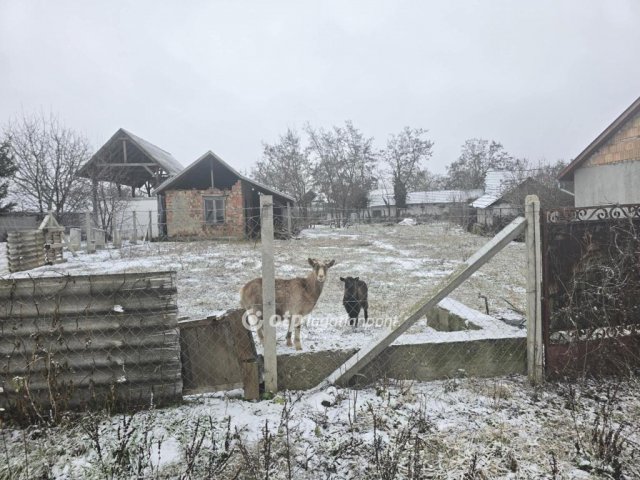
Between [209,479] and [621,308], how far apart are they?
3900 millimetres

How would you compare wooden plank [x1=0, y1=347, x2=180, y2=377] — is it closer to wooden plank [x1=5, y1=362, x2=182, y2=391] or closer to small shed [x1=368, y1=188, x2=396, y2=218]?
wooden plank [x1=5, y1=362, x2=182, y2=391]

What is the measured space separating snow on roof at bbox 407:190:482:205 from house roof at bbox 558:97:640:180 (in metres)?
36.1

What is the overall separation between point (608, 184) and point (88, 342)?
53.3ft

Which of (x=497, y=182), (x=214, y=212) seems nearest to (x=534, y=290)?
(x=214, y=212)

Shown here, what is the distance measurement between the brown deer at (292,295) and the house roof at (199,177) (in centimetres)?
1774

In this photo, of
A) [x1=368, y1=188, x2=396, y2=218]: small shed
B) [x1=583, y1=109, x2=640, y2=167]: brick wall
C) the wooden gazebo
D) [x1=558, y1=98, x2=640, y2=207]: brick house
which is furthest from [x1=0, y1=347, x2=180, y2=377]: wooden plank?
[x1=368, y1=188, x2=396, y2=218]: small shed

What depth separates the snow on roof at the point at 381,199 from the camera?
55.4m

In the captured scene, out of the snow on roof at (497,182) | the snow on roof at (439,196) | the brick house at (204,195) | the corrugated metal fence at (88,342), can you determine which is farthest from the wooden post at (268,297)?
the snow on roof at (439,196)

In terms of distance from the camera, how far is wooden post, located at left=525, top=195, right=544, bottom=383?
127 inches

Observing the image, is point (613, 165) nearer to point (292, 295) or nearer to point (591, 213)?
point (591, 213)

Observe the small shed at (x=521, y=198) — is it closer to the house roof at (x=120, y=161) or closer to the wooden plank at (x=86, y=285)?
the wooden plank at (x=86, y=285)

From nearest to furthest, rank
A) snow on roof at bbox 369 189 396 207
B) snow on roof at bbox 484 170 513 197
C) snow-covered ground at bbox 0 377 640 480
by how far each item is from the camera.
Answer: snow-covered ground at bbox 0 377 640 480, snow on roof at bbox 484 170 513 197, snow on roof at bbox 369 189 396 207

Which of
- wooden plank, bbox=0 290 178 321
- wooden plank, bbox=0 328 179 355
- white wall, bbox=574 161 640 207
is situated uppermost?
white wall, bbox=574 161 640 207

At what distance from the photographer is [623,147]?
39.8 ft
